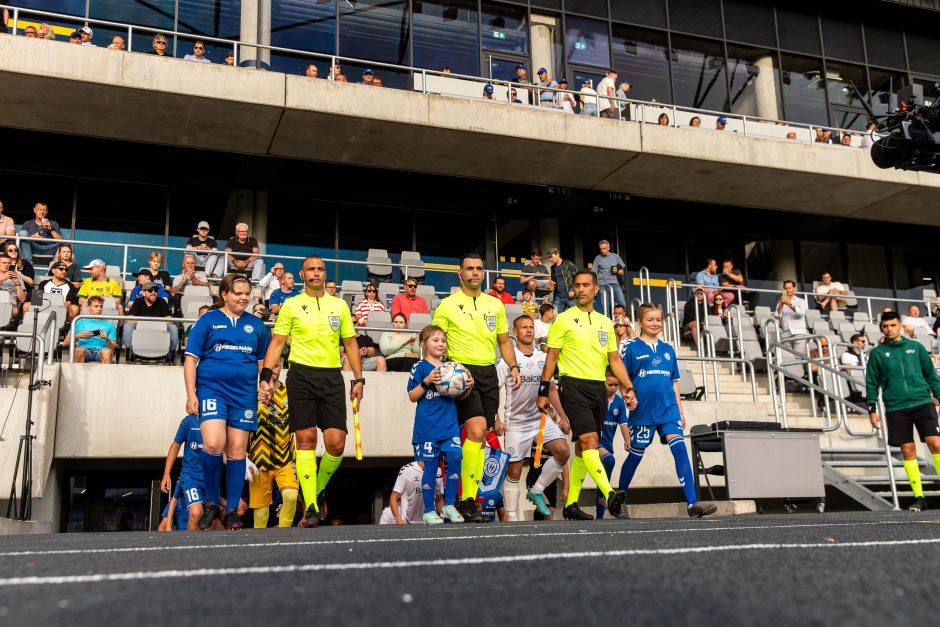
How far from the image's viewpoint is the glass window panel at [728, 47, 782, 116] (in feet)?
66.5

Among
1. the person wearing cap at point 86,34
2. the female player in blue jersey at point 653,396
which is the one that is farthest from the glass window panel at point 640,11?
the female player in blue jersey at point 653,396

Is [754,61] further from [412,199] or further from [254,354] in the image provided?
[254,354]

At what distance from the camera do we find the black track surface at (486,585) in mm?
2068

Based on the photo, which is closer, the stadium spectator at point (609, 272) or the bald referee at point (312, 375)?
the bald referee at point (312, 375)

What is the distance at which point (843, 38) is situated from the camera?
21.4 meters

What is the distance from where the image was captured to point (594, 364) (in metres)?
8.22

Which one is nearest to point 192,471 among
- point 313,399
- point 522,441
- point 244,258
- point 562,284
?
point 313,399

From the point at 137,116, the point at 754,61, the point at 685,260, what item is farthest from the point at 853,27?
the point at 137,116

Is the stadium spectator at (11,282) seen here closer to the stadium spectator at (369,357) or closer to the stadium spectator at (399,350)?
the stadium spectator at (369,357)

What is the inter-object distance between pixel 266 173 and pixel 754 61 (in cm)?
1104

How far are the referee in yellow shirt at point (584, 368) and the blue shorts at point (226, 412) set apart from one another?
242 cm

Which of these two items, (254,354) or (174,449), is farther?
(174,449)

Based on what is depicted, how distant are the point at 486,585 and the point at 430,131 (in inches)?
540

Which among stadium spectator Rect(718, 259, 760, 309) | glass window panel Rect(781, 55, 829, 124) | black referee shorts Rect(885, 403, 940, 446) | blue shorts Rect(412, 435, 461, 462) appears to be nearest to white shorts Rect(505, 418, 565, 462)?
blue shorts Rect(412, 435, 461, 462)
